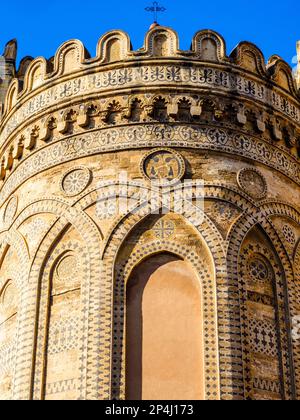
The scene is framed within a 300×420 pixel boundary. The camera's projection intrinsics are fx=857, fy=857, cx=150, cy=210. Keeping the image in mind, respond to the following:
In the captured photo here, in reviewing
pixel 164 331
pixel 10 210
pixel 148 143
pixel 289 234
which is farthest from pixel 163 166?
pixel 10 210

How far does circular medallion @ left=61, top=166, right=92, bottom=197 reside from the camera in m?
11.8

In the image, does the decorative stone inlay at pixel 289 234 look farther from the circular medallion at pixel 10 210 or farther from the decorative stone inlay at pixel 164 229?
the circular medallion at pixel 10 210

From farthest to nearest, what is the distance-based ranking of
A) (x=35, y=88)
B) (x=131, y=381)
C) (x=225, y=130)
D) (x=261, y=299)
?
→ (x=35, y=88) < (x=225, y=130) < (x=261, y=299) < (x=131, y=381)

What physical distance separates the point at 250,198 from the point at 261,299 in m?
1.43

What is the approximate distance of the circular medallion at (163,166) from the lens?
11625 millimetres

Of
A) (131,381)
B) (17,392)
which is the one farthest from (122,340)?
(17,392)

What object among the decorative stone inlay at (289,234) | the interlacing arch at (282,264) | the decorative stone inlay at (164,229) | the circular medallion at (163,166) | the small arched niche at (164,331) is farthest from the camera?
the decorative stone inlay at (289,234)

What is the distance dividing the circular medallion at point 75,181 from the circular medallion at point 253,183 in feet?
6.94

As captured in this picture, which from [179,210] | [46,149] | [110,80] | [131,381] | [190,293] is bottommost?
[131,381]

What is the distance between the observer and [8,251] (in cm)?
1255

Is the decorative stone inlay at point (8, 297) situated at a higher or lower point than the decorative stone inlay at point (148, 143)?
lower

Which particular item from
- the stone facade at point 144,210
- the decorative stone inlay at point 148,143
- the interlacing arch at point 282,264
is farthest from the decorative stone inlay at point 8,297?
the interlacing arch at point 282,264

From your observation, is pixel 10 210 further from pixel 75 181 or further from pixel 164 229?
pixel 164 229

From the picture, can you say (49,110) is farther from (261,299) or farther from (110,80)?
(261,299)
